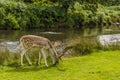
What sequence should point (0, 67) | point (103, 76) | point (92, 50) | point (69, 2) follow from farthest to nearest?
1. point (69, 2)
2. point (92, 50)
3. point (0, 67)
4. point (103, 76)

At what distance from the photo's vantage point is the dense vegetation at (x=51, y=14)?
40.6m

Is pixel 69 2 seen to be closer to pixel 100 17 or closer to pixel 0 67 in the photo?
pixel 100 17

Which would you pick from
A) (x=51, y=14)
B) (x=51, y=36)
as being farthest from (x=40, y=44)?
(x=51, y=14)

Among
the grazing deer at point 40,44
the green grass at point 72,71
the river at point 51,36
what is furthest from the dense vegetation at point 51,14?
the green grass at point 72,71

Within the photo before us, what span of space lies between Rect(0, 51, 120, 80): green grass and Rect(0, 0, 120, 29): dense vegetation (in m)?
24.8

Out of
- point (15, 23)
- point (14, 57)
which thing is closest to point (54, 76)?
point (14, 57)

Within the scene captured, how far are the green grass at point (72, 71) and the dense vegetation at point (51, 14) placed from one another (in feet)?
81.4

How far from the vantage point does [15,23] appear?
39.7 metres

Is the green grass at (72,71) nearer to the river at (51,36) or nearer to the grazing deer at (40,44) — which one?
the grazing deer at (40,44)

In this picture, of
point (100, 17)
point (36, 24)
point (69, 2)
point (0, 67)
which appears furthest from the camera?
point (100, 17)

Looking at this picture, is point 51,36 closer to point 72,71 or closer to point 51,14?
point 51,14

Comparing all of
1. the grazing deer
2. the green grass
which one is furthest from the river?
the grazing deer

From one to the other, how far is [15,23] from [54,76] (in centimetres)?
2718

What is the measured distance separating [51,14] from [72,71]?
31327 mm
